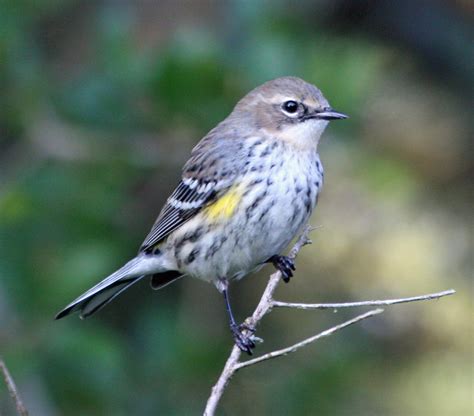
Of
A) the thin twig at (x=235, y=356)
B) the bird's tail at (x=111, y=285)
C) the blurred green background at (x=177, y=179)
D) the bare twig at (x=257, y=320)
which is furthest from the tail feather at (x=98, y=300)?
the bare twig at (x=257, y=320)

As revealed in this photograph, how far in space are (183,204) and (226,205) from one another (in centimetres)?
40

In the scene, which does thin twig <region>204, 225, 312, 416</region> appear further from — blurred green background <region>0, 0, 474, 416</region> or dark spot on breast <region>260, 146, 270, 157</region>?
blurred green background <region>0, 0, 474, 416</region>

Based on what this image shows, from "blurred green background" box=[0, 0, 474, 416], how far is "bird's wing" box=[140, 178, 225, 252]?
2.05 ft

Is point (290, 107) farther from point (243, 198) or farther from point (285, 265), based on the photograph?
point (285, 265)

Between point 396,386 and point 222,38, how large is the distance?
8.73 ft

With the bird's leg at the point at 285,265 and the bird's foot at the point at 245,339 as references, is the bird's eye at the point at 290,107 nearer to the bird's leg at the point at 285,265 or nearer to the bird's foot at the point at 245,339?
the bird's leg at the point at 285,265

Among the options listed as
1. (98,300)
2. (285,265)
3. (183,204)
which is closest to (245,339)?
(285,265)

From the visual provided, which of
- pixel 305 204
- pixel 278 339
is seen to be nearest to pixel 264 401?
pixel 278 339

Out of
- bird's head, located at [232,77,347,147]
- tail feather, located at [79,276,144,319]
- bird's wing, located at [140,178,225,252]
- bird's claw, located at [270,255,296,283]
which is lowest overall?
tail feather, located at [79,276,144,319]

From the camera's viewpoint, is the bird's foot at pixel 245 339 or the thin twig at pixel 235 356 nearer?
the thin twig at pixel 235 356

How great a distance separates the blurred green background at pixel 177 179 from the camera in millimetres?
5586

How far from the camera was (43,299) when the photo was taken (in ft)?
17.7

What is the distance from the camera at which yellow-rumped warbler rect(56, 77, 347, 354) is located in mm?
4469

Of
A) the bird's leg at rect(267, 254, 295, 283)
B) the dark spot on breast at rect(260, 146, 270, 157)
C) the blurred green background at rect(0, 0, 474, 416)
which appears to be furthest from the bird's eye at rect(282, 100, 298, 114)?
the blurred green background at rect(0, 0, 474, 416)
